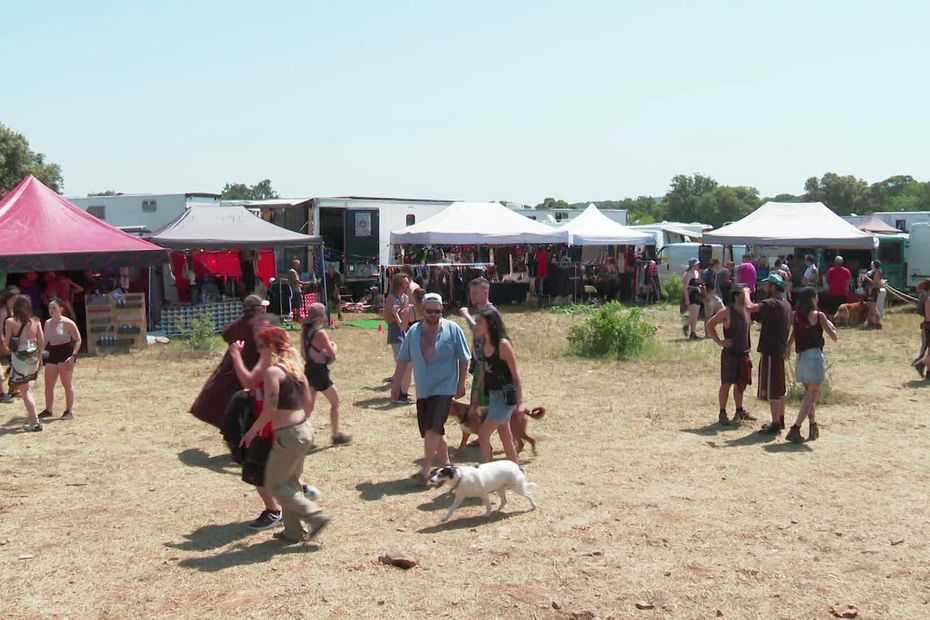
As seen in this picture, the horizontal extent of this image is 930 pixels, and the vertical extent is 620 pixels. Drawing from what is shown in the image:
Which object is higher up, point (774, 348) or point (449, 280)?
point (449, 280)

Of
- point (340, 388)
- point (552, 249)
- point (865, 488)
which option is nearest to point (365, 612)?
point (865, 488)

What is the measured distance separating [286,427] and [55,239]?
10.6 metres

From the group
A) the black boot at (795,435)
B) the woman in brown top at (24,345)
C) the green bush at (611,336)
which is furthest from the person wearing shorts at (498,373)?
the green bush at (611,336)

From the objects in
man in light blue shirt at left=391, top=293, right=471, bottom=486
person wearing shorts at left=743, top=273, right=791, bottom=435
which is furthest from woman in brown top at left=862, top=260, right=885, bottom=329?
man in light blue shirt at left=391, top=293, right=471, bottom=486

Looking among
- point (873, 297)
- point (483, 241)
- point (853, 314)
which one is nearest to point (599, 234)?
point (483, 241)

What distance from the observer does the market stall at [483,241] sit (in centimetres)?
2208

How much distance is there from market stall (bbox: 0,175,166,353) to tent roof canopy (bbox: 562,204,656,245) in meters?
11.8

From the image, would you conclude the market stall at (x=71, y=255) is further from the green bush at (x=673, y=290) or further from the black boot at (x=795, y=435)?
the green bush at (x=673, y=290)

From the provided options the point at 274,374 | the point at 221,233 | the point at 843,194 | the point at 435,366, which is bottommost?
the point at 435,366

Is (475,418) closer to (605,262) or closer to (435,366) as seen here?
(435,366)

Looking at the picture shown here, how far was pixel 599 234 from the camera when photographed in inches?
955

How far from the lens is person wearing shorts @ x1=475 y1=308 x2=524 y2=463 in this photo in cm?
658

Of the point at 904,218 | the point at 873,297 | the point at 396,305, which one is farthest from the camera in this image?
the point at 904,218

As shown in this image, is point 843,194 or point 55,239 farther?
point 843,194
